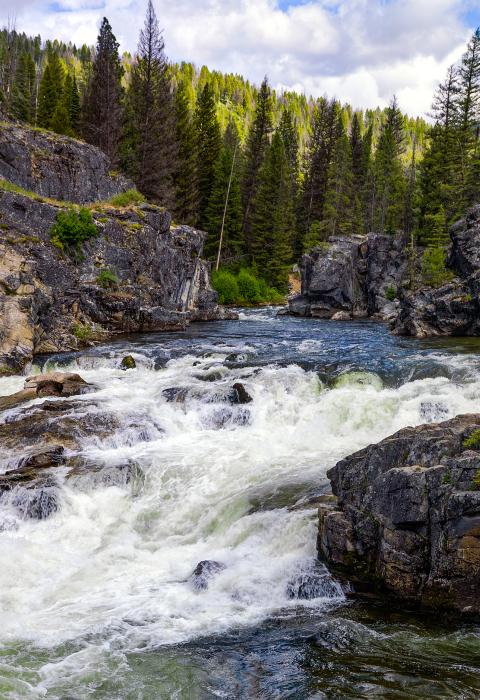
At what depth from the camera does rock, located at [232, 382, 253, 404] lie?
18.4m

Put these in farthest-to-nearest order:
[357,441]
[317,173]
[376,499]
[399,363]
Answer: [317,173]
[399,363]
[357,441]
[376,499]

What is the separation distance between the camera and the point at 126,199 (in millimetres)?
37156

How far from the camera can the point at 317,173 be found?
224ft

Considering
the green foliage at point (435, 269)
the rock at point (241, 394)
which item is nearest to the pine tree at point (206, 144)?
the green foliage at point (435, 269)

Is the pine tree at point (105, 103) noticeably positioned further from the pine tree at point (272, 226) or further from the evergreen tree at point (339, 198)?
the evergreen tree at point (339, 198)

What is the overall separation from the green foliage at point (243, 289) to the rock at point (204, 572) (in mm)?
40415

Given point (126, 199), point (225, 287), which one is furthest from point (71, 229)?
point (225, 287)

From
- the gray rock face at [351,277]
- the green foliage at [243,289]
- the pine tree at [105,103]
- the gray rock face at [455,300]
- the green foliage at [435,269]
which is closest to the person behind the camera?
the gray rock face at [455,300]

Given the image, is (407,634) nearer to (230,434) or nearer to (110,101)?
(230,434)

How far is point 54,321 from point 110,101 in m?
28.4

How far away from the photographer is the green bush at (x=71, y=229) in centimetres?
3052

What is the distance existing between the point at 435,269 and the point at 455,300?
539 cm

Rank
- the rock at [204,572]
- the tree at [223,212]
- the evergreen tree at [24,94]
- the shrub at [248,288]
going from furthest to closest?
the evergreen tree at [24,94], the tree at [223,212], the shrub at [248,288], the rock at [204,572]

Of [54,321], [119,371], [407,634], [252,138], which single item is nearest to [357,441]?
[407,634]
